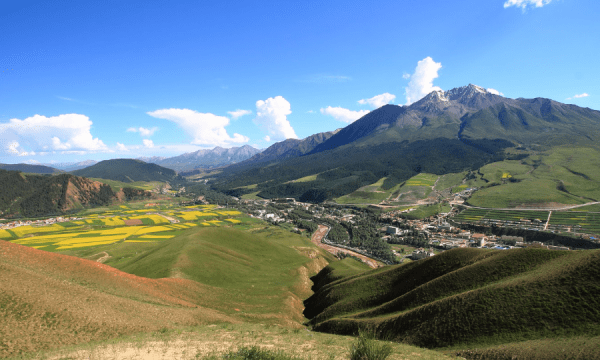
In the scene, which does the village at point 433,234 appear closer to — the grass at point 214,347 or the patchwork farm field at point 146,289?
the patchwork farm field at point 146,289

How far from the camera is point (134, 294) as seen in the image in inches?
1433

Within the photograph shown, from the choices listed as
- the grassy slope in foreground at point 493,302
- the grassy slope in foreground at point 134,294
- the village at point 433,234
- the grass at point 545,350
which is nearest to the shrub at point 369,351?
the grass at point 545,350

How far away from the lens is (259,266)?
241ft

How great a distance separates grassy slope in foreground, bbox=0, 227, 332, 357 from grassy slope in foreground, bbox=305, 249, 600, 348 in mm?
17792

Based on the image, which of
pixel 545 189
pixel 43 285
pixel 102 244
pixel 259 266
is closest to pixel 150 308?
pixel 43 285

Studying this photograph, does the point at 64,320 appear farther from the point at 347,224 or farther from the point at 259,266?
the point at 347,224

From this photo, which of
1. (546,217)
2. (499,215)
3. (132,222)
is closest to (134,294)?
(132,222)

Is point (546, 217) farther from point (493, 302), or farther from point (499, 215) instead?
point (493, 302)

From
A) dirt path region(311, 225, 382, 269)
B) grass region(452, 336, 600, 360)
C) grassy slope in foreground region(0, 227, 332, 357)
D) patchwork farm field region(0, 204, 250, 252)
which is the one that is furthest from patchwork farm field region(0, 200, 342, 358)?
grass region(452, 336, 600, 360)

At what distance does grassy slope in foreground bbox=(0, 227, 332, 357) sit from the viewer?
79.2 feet

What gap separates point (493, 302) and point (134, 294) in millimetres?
46262

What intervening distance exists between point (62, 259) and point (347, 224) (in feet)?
508

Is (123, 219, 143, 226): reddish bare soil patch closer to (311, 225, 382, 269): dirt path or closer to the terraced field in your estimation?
(311, 225, 382, 269): dirt path

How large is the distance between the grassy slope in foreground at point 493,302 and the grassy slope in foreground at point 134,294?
58.4 ft
